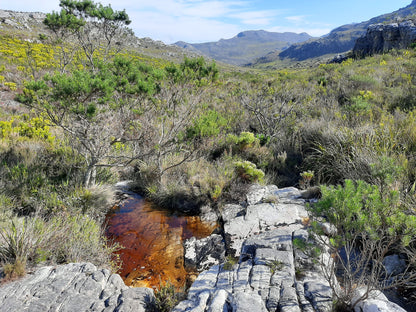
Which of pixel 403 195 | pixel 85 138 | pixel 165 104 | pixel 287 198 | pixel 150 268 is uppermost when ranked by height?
pixel 165 104

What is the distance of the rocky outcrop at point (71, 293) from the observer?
98.9 inches

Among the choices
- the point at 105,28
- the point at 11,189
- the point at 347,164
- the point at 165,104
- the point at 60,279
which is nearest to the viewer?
the point at 60,279

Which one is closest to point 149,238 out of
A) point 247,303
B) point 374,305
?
point 247,303

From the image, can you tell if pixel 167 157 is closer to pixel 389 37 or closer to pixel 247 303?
pixel 247 303

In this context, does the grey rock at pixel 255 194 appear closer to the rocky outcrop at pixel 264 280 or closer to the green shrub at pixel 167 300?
the rocky outcrop at pixel 264 280

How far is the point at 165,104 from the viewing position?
6668mm

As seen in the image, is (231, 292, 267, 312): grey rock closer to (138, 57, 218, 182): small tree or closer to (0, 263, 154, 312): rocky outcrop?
(0, 263, 154, 312): rocky outcrop

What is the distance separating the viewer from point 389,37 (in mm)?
25125

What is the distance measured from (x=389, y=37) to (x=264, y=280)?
3207 cm

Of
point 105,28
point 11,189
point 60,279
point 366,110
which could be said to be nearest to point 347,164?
point 366,110

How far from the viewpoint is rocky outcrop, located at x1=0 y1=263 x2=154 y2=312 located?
2513mm

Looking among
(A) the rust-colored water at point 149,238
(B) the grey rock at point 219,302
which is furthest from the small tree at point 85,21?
(B) the grey rock at point 219,302

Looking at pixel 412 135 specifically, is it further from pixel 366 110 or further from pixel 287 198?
pixel 287 198

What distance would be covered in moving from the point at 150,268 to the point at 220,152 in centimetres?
442
